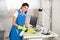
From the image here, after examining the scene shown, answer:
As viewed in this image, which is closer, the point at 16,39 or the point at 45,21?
the point at 16,39

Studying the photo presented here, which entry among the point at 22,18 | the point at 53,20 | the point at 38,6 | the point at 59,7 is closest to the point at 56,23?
the point at 53,20

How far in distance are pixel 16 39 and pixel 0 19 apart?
131 cm

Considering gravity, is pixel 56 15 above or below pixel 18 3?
below

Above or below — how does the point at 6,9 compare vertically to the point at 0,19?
above

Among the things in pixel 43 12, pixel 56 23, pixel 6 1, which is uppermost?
pixel 6 1

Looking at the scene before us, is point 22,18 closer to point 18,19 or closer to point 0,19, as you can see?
point 18,19

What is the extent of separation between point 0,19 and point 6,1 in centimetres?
58

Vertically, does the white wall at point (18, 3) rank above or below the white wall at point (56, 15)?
above

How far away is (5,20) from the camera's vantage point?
4039mm

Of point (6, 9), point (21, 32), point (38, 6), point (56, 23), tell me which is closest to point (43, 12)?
point (38, 6)

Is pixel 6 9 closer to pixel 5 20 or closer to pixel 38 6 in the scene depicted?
pixel 5 20

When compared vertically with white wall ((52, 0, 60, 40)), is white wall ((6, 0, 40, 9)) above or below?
above

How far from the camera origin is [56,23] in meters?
4.07

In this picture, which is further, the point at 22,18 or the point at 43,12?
the point at 43,12
